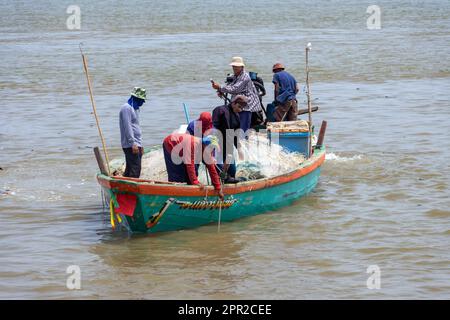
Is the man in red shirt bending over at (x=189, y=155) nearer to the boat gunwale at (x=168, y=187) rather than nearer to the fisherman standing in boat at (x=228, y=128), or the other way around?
the boat gunwale at (x=168, y=187)

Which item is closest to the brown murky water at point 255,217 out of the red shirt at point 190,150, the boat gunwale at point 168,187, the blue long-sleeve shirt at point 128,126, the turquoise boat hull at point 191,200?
the turquoise boat hull at point 191,200

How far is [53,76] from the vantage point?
78.5 feet

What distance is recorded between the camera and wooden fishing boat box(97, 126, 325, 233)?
31.8 ft

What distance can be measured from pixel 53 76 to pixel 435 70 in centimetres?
975

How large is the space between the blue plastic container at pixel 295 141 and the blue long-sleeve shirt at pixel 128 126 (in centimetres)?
246

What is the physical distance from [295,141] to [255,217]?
171cm

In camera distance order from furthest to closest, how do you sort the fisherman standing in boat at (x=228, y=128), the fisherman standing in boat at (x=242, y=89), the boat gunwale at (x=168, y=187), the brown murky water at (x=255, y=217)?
the fisherman standing in boat at (x=242, y=89) < the fisherman standing in boat at (x=228, y=128) < the boat gunwale at (x=168, y=187) < the brown murky water at (x=255, y=217)

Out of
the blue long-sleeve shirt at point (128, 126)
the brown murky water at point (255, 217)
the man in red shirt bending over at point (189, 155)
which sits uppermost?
the blue long-sleeve shirt at point (128, 126)

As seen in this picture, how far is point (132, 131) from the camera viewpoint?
10258mm

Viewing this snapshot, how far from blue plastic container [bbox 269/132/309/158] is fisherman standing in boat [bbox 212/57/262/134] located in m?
0.50

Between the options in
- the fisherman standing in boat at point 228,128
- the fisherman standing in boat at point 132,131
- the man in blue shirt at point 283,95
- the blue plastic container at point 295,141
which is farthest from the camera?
the man in blue shirt at point 283,95

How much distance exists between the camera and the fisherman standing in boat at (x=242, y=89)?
1173 centimetres

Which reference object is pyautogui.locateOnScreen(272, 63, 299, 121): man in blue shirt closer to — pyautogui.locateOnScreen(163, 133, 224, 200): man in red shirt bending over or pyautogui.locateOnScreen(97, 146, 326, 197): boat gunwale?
pyautogui.locateOnScreen(97, 146, 326, 197): boat gunwale

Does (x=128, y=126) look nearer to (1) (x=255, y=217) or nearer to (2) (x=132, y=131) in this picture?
(2) (x=132, y=131)
